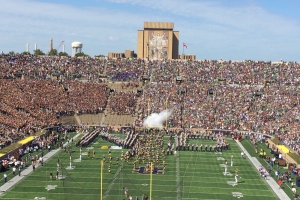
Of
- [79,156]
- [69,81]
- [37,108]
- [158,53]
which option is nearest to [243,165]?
[79,156]

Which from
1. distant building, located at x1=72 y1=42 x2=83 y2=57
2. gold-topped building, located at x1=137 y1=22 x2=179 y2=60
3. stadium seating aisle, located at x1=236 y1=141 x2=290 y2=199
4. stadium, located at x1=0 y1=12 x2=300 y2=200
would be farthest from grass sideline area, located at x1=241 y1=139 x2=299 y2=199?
distant building, located at x1=72 y1=42 x2=83 y2=57

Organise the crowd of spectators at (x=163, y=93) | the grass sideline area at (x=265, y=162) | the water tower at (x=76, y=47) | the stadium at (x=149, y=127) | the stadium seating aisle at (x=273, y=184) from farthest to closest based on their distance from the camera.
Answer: the water tower at (x=76, y=47) → the crowd of spectators at (x=163, y=93) → the stadium at (x=149, y=127) → the grass sideline area at (x=265, y=162) → the stadium seating aisle at (x=273, y=184)

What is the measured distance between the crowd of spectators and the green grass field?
7.16m

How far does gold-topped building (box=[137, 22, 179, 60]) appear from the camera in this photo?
6581cm

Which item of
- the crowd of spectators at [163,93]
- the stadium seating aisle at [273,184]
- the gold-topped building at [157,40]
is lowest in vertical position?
the stadium seating aisle at [273,184]

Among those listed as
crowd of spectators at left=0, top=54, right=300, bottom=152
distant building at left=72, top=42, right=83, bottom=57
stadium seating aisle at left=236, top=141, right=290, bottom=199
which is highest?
distant building at left=72, top=42, right=83, bottom=57

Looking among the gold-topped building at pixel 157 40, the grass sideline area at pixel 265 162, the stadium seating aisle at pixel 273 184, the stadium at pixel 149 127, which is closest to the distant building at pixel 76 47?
the stadium at pixel 149 127

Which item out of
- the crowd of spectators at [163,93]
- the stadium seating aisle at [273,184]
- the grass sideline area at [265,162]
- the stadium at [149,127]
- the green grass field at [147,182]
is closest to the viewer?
the green grass field at [147,182]

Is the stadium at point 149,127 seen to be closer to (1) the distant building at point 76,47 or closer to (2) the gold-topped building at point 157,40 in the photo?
(2) the gold-topped building at point 157,40

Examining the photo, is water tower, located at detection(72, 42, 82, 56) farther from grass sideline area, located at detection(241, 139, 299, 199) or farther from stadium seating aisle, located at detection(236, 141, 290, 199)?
stadium seating aisle, located at detection(236, 141, 290, 199)

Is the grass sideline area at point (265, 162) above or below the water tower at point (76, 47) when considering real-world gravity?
below

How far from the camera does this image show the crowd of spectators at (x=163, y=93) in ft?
123

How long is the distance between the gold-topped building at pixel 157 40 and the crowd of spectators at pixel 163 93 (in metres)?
11.1

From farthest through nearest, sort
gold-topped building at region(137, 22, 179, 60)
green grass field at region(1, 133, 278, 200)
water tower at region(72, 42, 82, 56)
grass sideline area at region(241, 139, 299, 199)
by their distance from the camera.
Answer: water tower at region(72, 42, 82, 56) → gold-topped building at region(137, 22, 179, 60) → grass sideline area at region(241, 139, 299, 199) → green grass field at region(1, 133, 278, 200)
